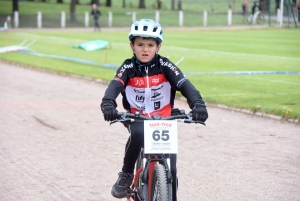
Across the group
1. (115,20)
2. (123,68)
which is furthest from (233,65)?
(115,20)

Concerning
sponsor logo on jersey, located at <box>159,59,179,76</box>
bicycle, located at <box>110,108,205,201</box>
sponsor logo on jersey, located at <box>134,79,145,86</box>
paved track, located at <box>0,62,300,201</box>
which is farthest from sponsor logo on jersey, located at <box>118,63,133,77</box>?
paved track, located at <box>0,62,300,201</box>

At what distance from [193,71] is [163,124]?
15.2 meters

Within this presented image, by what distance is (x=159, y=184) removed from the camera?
16.8 ft

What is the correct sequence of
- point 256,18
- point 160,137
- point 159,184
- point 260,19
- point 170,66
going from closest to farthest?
1. point 159,184
2. point 160,137
3. point 170,66
4. point 260,19
5. point 256,18

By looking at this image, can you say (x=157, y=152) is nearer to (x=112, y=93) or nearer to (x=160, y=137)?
(x=160, y=137)

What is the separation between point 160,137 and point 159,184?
1.16 ft

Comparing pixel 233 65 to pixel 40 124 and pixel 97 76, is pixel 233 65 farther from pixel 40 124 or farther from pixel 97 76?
pixel 40 124

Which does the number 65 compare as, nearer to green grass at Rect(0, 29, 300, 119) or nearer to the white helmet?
the white helmet

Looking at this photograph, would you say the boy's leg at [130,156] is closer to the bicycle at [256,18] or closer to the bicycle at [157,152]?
the bicycle at [157,152]

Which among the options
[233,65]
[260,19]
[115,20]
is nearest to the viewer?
[233,65]

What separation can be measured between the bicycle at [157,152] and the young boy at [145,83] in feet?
0.81

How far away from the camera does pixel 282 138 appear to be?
10.1 m

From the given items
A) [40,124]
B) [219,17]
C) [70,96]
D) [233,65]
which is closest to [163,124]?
[40,124]

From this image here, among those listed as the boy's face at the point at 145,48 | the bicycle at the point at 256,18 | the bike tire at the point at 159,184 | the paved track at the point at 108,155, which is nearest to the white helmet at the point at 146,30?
the boy's face at the point at 145,48
